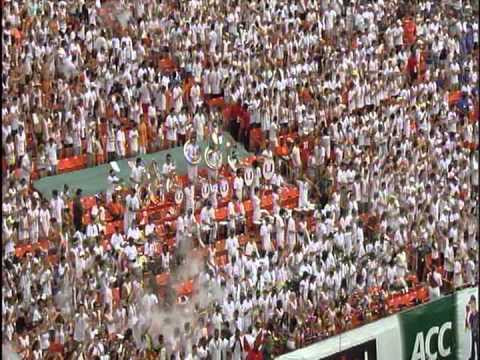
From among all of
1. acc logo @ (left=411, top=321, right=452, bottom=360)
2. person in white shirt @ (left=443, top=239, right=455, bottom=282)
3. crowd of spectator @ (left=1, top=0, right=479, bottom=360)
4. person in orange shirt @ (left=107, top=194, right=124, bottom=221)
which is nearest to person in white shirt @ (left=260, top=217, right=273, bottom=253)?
crowd of spectator @ (left=1, top=0, right=479, bottom=360)

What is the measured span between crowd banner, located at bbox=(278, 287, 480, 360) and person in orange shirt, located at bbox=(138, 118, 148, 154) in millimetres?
2065

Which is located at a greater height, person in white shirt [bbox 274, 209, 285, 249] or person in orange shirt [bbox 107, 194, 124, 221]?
person in orange shirt [bbox 107, 194, 124, 221]

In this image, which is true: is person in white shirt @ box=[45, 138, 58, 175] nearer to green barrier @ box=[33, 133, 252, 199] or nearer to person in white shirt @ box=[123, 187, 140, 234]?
green barrier @ box=[33, 133, 252, 199]

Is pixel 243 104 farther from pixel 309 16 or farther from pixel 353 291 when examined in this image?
pixel 353 291

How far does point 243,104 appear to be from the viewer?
12.1 m

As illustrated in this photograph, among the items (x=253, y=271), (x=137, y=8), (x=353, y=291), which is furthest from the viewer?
(x=353, y=291)

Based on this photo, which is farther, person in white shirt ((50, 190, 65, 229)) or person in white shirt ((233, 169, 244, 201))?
person in white shirt ((233, 169, 244, 201))

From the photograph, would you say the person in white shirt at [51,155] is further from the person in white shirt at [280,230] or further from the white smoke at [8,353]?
the person in white shirt at [280,230]

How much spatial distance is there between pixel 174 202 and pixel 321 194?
1702mm

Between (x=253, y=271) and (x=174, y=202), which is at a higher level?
(x=174, y=202)

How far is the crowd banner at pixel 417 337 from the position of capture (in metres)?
12.5

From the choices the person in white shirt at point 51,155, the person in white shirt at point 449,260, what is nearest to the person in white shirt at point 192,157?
the person in white shirt at point 51,155

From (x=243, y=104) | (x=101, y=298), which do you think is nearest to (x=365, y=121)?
(x=243, y=104)

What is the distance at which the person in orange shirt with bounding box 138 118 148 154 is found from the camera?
36.9ft
